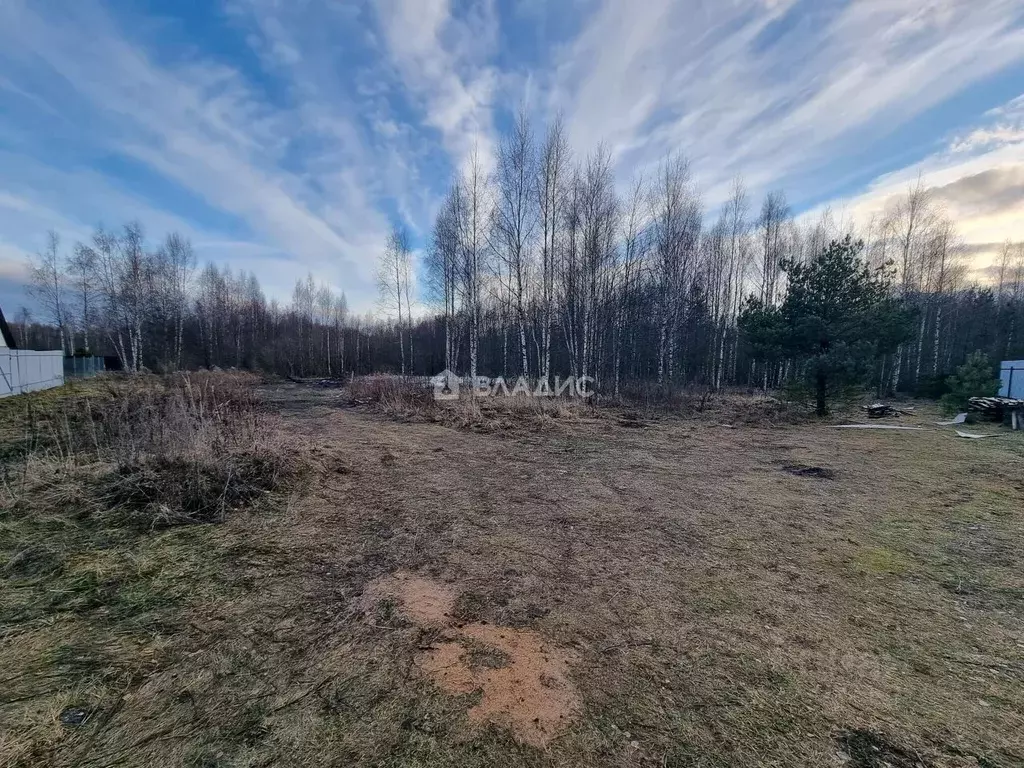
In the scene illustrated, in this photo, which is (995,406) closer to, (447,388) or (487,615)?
(487,615)

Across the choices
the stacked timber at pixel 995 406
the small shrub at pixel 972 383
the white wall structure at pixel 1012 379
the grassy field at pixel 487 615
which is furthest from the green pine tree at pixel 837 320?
the grassy field at pixel 487 615

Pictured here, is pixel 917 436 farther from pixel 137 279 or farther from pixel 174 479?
A: pixel 137 279

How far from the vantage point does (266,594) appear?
2.61 m

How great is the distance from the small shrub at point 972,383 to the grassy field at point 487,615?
30.2ft

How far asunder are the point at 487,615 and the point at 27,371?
21309 millimetres

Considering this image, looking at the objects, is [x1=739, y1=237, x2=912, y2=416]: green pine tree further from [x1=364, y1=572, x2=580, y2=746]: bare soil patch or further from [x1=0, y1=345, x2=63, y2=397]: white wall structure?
[x1=0, y1=345, x2=63, y2=397]: white wall structure

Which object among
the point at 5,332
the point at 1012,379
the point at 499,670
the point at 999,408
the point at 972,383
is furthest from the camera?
the point at 5,332

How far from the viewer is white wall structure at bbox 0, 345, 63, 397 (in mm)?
12781

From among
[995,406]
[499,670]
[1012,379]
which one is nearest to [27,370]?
[499,670]

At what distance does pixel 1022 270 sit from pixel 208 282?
222ft

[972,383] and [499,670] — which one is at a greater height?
[972,383]

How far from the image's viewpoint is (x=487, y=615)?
2.44m

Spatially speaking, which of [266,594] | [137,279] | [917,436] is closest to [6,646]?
[266,594]

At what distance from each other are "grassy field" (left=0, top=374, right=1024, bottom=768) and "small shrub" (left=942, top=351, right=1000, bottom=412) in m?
9.22
